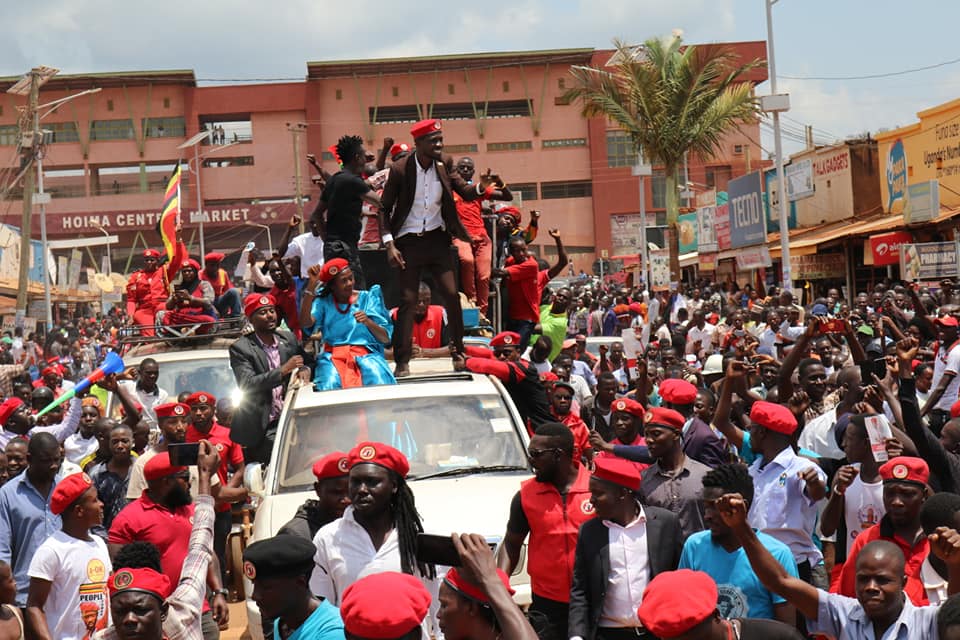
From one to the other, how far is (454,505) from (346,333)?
98.7 inches

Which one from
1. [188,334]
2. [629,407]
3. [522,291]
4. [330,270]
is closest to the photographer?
[629,407]

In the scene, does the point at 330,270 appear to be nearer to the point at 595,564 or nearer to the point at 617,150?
the point at 595,564

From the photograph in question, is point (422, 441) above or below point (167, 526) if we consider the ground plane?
above

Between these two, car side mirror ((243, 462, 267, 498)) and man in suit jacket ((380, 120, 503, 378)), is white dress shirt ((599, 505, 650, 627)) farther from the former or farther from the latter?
man in suit jacket ((380, 120, 503, 378))

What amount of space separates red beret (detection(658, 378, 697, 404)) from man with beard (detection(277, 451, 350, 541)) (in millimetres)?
2916

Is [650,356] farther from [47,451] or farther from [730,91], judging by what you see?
[730,91]

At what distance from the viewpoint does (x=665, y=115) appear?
3356 centimetres

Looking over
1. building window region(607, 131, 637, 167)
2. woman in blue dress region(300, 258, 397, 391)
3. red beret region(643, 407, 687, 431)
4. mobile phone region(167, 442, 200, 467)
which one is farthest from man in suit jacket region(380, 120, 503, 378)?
building window region(607, 131, 637, 167)

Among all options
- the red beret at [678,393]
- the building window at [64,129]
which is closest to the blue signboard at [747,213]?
the red beret at [678,393]

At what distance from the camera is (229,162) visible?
66.8 meters

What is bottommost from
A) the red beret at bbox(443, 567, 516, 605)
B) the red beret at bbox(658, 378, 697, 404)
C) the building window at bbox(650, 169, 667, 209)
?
the red beret at bbox(443, 567, 516, 605)

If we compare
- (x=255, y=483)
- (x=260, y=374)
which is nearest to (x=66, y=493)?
(x=255, y=483)

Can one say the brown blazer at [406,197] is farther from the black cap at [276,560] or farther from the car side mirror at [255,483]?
the black cap at [276,560]

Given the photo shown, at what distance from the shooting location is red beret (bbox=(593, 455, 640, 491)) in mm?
5395
